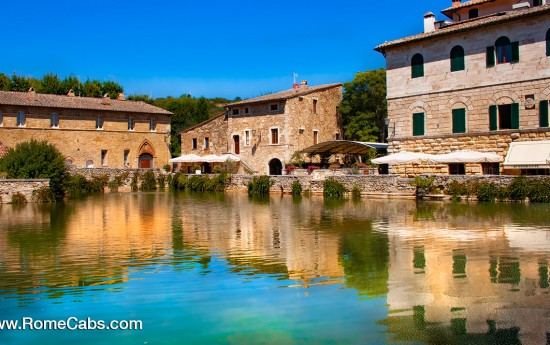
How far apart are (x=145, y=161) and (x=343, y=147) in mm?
19099

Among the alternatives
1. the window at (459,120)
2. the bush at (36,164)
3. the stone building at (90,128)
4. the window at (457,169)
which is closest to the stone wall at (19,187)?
the bush at (36,164)

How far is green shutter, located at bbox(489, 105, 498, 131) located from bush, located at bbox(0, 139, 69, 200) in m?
21.6

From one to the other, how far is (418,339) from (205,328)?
7.98 feet

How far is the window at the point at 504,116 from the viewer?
2436 centimetres

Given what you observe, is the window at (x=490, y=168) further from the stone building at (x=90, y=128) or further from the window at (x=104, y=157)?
the window at (x=104, y=157)

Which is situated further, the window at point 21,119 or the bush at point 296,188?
the window at point 21,119

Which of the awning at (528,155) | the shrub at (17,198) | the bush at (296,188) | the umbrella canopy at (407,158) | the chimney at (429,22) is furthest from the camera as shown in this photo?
the bush at (296,188)

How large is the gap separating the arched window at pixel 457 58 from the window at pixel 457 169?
475 cm

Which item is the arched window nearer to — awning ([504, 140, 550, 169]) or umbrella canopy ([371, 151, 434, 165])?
umbrella canopy ([371, 151, 434, 165])

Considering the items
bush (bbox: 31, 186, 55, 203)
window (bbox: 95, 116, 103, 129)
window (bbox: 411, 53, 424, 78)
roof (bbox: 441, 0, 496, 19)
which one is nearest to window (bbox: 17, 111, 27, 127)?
window (bbox: 95, 116, 103, 129)

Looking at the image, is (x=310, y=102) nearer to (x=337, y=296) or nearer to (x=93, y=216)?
(x=93, y=216)

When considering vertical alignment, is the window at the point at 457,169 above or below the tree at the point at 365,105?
below

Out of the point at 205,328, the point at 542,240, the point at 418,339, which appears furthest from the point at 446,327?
the point at 542,240

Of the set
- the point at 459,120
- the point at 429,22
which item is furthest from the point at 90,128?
the point at 459,120
